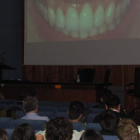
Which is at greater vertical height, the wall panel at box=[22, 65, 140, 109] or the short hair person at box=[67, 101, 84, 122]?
the wall panel at box=[22, 65, 140, 109]

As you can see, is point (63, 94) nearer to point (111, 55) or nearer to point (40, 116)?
point (111, 55)

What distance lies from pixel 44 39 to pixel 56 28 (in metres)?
0.49

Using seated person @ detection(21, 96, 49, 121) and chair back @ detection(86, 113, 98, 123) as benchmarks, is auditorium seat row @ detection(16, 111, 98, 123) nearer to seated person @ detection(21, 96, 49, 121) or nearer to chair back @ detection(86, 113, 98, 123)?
chair back @ detection(86, 113, 98, 123)

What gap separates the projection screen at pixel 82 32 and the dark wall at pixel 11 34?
917mm

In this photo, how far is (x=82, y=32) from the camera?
693 cm

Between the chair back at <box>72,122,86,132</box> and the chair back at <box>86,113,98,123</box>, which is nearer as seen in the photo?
the chair back at <box>72,122,86,132</box>

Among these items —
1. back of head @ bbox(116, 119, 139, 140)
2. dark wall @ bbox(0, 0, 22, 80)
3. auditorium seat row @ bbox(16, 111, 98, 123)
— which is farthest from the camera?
dark wall @ bbox(0, 0, 22, 80)

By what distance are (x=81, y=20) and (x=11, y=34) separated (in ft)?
8.71

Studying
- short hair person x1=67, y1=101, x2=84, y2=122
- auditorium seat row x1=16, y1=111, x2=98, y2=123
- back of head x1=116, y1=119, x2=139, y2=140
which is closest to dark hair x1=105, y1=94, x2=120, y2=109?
auditorium seat row x1=16, y1=111, x2=98, y2=123

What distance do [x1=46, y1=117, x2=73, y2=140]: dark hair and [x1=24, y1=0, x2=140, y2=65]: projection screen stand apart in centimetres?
510

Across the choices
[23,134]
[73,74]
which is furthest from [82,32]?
[23,134]

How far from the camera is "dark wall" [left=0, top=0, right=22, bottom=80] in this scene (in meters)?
7.79

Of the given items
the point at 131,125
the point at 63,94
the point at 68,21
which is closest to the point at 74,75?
the point at 68,21

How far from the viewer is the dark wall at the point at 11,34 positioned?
7787mm
